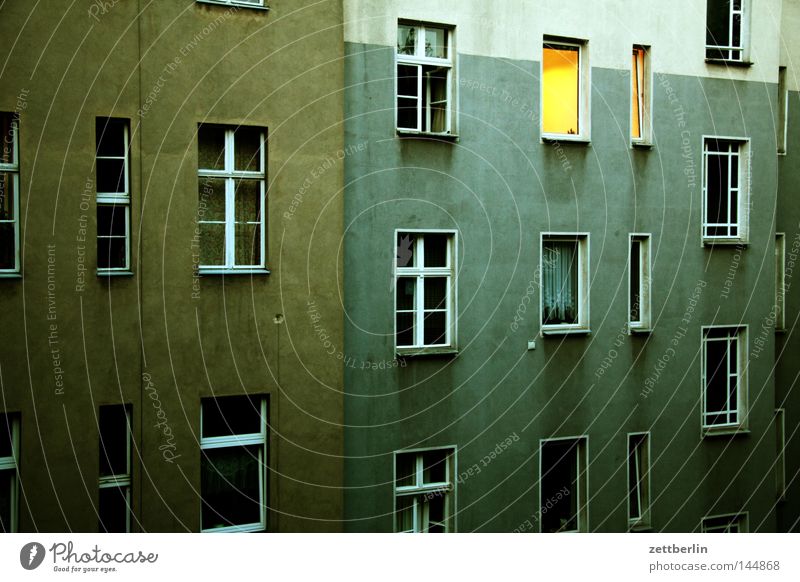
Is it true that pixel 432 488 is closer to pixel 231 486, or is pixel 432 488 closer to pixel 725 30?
pixel 231 486

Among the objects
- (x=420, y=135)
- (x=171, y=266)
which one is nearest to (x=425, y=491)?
(x=171, y=266)

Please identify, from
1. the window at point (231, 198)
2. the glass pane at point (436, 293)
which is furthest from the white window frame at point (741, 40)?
the window at point (231, 198)

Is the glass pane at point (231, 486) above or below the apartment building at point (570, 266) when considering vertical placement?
below

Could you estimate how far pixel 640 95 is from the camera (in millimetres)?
5969

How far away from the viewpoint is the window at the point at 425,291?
218 inches

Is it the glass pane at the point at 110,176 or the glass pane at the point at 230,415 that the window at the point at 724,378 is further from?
the glass pane at the point at 110,176

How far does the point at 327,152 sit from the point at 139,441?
1.89m

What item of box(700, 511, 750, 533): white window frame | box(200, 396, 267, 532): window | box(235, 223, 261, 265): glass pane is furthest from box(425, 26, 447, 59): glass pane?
box(700, 511, 750, 533): white window frame

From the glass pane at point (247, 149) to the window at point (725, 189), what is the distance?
2.77m

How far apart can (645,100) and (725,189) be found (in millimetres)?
763

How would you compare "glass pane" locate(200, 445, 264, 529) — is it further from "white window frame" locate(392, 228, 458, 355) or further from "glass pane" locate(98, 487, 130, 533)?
"white window frame" locate(392, 228, 458, 355)

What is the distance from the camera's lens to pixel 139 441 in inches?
203
